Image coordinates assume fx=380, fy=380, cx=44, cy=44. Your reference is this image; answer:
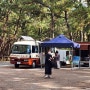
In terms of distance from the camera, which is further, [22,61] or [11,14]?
[11,14]

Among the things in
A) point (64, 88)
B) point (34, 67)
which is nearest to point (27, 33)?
point (34, 67)

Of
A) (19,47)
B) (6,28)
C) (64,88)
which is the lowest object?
(64,88)

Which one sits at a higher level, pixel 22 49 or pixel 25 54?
pixel 22 49

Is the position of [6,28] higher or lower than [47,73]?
higher

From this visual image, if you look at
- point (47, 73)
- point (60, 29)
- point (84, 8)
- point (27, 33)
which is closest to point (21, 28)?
point (27, 33)

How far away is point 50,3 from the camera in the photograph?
4403cm

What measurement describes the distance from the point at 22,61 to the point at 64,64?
565 cm

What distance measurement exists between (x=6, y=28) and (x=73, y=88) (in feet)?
130

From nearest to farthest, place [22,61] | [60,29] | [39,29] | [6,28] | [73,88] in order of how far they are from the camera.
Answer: [73,88] < [22,61] < [6,28] < [39,29] < [60,29]

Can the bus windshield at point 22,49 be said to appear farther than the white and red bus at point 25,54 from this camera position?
Yes

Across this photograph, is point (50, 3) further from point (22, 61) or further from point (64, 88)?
point (64, 88)

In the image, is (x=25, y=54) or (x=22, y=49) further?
(x=22, y=49)

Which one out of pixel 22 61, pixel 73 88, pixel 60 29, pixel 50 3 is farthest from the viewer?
pixel 60 29

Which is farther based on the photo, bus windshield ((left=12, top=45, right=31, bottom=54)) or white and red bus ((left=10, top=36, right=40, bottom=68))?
bus windshield ((left=12, top=45, right=31, bottom=54))
